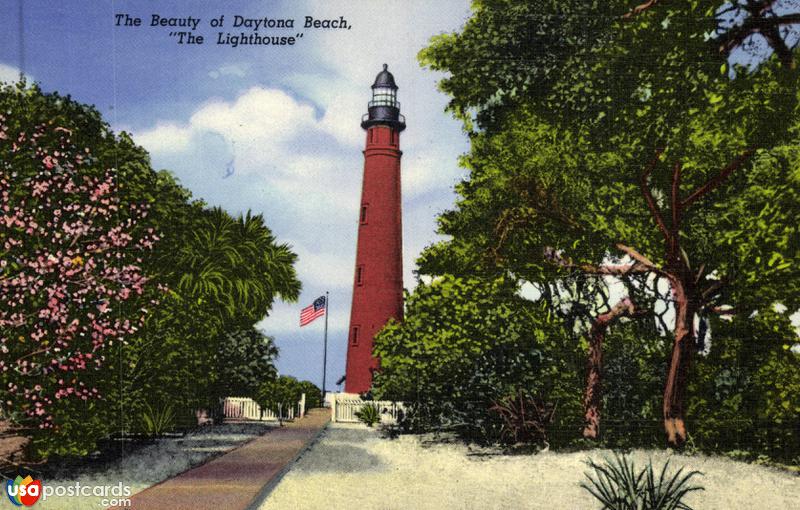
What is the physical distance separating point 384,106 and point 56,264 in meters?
30.2

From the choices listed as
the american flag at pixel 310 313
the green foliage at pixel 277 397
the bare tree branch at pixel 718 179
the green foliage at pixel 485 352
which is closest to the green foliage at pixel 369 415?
the green foliage at pixel 277 397

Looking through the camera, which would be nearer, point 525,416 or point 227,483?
point 227,483

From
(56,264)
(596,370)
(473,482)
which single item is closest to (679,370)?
(596,370)

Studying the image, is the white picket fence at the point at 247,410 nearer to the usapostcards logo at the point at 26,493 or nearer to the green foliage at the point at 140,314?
the green foliage at the point at 140,314

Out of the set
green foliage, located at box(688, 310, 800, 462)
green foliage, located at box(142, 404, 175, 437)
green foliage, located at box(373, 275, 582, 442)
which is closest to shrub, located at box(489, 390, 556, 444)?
green foliage, located at box(373, 275, 582, 442)

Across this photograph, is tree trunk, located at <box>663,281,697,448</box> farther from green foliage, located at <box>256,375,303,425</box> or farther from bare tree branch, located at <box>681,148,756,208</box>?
green foliage, located at <box>256,375,303,425</box>

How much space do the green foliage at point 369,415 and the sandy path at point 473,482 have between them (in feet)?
34.4

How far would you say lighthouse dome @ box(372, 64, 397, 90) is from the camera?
43312 mm

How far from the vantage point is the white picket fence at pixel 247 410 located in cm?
3572

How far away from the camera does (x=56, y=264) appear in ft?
45.9

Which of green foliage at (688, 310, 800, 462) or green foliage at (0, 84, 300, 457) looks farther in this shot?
green foliage at (688, 310, 800, 462)

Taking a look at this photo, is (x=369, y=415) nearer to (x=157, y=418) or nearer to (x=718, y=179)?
(x=157, y=418)

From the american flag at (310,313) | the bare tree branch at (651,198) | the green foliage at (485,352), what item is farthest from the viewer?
the american flag at (310,313)

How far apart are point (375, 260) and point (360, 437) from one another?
1578cm
